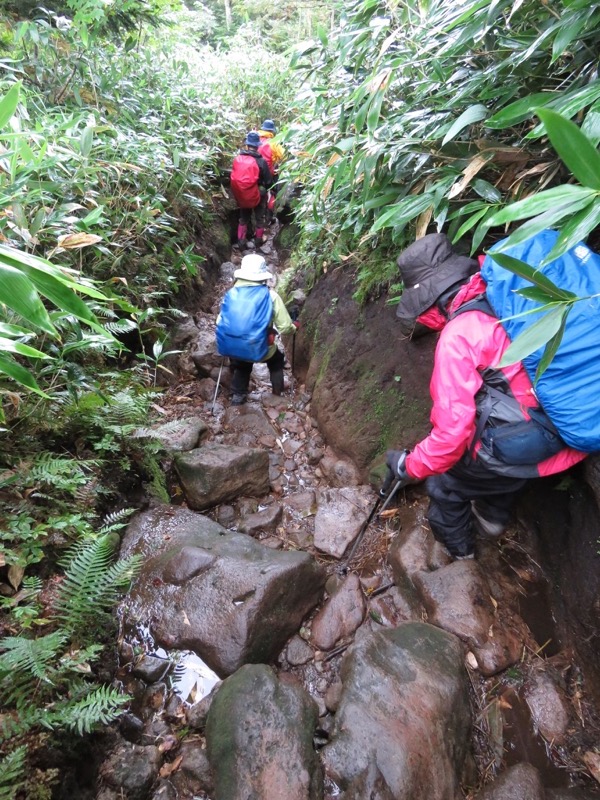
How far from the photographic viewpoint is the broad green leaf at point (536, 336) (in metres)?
1.08

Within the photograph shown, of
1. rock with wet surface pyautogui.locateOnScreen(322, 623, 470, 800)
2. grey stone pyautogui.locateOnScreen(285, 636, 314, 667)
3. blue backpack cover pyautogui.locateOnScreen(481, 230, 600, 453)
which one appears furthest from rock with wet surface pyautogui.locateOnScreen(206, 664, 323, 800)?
blue backpack cover pyautogui.locateOnScreen(481, 230, 600, 453)

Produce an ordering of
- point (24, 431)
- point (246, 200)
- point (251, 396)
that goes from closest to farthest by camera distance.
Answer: point (24, 431) → point (251, 396) → point (246, 200)

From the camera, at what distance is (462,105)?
2633 mm

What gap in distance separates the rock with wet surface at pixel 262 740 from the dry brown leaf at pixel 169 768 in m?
0.19

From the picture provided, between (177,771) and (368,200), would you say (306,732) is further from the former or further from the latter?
(368,200)

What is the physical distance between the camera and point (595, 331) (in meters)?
1.83

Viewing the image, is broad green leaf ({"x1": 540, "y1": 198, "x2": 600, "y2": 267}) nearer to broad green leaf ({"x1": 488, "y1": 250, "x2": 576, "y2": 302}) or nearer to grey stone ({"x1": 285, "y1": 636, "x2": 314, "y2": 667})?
broad green leaf ({"x1": 488, "y1": 250, "x2": 576, "y2": 302})

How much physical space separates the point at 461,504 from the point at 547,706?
3.91ft

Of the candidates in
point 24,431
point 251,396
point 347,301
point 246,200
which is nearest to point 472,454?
point 347,301

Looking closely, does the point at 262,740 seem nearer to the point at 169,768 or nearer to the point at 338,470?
the point at 169,768

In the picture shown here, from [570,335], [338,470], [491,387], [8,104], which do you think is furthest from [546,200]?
[338,470]

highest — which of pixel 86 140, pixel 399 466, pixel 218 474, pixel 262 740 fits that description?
pixel 86 140

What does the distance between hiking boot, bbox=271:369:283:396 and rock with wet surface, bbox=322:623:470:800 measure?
374 cm

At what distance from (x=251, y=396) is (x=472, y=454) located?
12.4 ft
